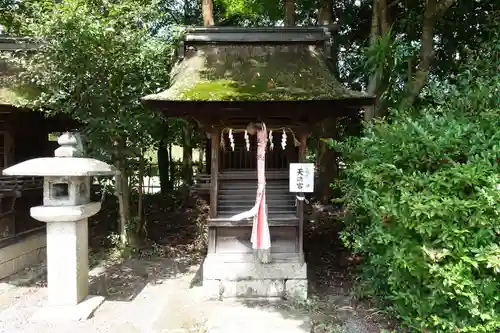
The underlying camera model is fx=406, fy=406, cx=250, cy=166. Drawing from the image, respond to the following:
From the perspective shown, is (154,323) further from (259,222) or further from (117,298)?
(259,222)

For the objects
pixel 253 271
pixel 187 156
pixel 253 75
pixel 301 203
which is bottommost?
pixel 253 271

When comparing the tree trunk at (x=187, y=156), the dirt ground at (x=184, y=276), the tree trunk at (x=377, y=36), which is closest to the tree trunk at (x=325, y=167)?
the dirt ground at (x=184, y=276)

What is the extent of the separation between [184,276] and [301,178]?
9.64 ft

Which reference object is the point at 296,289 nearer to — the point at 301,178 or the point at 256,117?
the point at 301,178

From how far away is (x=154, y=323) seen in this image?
16.1 ft

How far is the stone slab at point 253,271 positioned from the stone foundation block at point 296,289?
0.23ft

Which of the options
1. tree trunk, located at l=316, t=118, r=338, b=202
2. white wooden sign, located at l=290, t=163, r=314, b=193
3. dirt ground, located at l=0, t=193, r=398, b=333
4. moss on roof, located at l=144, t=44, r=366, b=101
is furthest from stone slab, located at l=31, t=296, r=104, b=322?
tree trunk, located at l=316, t=118, r=338, b=202

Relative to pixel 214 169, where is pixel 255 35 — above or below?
above

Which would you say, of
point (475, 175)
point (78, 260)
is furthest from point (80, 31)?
point (475, 175)

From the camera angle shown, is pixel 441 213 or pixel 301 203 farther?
pixel 301 203

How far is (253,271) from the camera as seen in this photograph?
580cm

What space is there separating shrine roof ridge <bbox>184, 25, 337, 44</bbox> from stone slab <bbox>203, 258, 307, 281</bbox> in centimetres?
360

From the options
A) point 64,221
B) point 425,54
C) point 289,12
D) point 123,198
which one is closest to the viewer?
point 64,221

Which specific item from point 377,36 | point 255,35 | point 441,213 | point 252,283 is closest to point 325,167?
point 377,36
